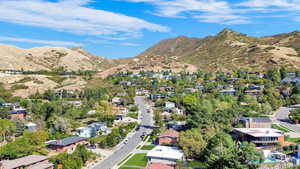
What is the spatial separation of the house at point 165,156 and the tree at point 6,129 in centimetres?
2698

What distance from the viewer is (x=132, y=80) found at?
348 ft

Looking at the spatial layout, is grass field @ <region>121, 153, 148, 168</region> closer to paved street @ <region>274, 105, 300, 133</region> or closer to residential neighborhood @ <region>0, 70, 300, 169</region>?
residential neighborhood @ <region>0, 70, 300, 169</region>

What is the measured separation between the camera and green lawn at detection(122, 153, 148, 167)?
3478 cm

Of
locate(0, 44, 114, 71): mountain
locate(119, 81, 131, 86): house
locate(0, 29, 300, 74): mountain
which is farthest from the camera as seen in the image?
locate(0, 44, 114, 71): mountain

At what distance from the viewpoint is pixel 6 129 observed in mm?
45344

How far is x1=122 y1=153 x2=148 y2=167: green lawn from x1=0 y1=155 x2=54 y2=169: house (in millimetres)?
9934

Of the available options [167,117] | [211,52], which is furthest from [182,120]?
[211,52]

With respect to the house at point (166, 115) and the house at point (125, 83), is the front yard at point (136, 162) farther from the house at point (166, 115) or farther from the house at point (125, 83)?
the house at point (125, 83)

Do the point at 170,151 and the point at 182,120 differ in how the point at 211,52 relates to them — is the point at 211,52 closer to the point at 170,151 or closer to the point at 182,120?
the point at 182,120

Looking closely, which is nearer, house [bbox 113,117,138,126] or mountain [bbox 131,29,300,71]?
house [bbox 113,117,138,126]

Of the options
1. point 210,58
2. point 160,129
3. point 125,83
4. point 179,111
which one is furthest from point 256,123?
point 210,58

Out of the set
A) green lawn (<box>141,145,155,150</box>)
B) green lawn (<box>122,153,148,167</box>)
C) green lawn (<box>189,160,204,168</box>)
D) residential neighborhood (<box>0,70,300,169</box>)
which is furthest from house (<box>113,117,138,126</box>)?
green lawn (<box>189,160,204,168</box>)

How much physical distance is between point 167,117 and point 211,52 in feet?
423

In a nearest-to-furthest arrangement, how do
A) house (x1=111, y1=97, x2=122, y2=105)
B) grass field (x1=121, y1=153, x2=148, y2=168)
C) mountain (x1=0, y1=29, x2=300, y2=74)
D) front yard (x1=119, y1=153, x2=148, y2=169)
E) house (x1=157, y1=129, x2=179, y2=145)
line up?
1. front yard (x1=119, y1=153, x2=148, y2=169)
2. grass field (x1=121, y1=153, x2=148, y2=168)
3. house (x1=157, y1=129, x2=179, y2=145)
4. house (x1=111, y1=97, x2=122, y2=105)
5. mountain (x1=0, y1=29, x2=300, y2=74)
